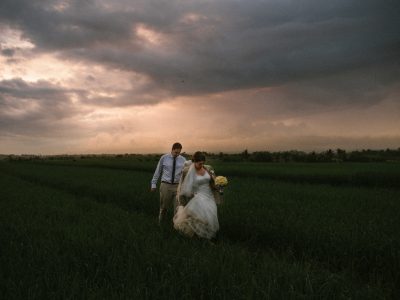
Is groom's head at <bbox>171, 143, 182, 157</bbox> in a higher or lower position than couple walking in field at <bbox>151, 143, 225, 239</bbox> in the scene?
higher

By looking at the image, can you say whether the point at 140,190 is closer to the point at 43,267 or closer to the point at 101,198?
the point at 101,198

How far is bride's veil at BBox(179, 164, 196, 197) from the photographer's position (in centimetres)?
766

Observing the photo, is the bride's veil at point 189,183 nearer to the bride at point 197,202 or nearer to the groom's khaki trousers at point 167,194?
the bride at point 197,202

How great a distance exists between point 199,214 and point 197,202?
0.26 meters

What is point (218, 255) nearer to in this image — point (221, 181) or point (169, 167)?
point (221, 181)

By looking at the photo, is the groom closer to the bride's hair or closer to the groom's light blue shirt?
the groom's light blue shirt

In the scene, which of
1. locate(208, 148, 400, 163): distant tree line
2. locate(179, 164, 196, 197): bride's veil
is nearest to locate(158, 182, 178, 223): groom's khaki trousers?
locate(179, 164, 196, 197): bride's veil

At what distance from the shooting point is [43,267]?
5.17 meters

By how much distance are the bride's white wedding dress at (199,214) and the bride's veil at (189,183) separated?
21 millimetres

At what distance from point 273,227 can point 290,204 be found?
A: 3631 mm

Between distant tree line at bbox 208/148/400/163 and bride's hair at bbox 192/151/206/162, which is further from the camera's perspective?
distant tree line at bbox 208/148/400/163

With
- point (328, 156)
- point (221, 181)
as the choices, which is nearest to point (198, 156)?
point (221, 181)

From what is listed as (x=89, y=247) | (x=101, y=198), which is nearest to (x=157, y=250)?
(x=89, y=247)

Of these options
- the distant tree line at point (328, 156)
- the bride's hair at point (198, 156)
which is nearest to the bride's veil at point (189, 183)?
the bride's hair at point (198, 156)
